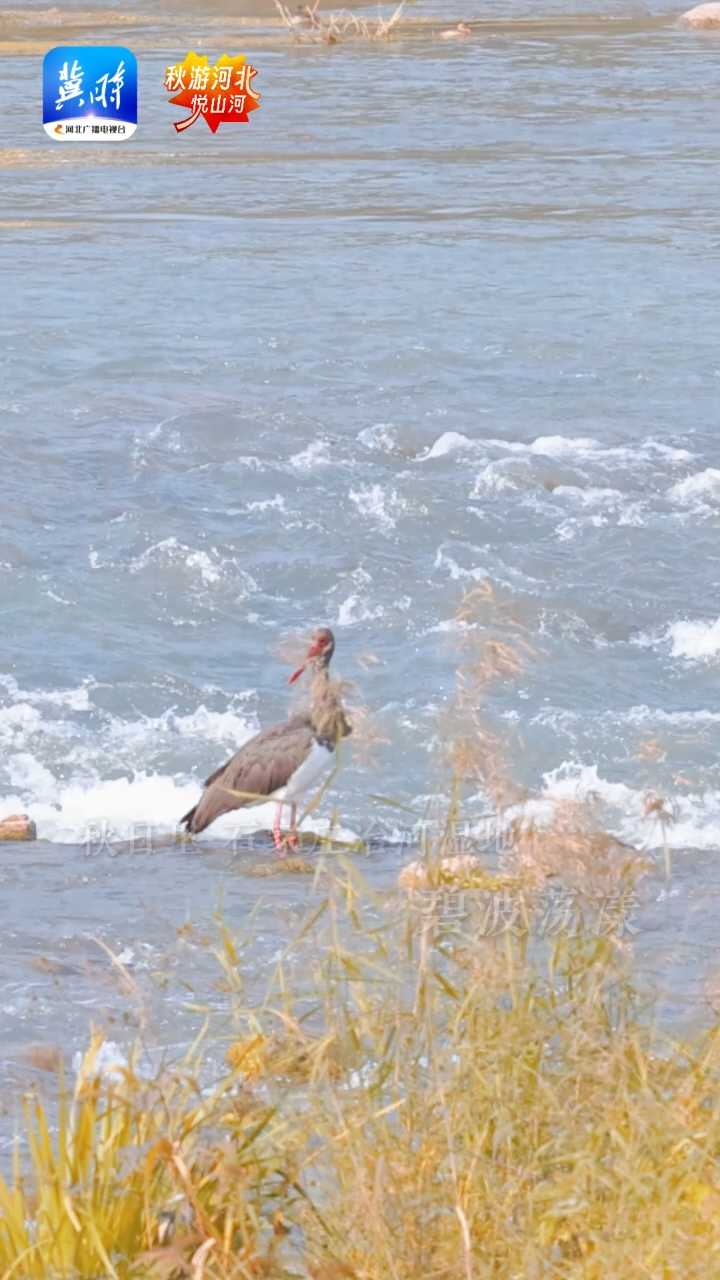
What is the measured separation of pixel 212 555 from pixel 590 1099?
10.8 metres

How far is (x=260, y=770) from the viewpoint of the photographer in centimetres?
1077

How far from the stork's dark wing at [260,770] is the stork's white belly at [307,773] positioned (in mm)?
25

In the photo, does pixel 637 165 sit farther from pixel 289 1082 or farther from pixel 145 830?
pixel 289 1082

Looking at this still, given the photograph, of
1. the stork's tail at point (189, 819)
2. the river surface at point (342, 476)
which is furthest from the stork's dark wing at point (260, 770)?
the river surface at point (342, 476)

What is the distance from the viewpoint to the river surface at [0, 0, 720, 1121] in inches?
429

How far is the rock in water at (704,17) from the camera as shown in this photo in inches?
1464

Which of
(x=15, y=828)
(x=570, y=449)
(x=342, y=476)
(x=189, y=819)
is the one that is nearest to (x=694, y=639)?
(x=570, y=449)

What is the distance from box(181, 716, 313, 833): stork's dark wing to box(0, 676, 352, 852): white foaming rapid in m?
0.47

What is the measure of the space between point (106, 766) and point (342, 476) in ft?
18.0

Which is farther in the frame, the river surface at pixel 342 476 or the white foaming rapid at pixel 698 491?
the white foaming rapid at pixel 698 491

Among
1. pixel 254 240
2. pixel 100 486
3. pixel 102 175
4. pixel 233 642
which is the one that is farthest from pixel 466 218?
pixel 233 642

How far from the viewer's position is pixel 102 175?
27.5 metres

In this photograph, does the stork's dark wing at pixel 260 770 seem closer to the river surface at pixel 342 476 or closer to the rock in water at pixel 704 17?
the river surface at pixel 342 476

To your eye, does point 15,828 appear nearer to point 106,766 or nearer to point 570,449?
point 106,766
